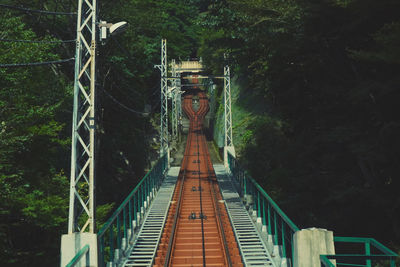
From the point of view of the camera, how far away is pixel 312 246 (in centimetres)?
744

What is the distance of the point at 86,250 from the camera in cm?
789

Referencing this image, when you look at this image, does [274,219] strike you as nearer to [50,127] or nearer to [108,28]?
[108,28]

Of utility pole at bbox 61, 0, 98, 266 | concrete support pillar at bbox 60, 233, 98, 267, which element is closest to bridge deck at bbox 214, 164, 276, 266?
concrete support pillar at bbox 60, 233, 98, 267

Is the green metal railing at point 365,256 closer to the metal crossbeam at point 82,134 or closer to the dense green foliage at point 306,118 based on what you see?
the dense green foliage at point 306,118

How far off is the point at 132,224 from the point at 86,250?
6207 mm

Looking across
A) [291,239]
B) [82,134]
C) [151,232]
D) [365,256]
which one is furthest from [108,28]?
[151,232]

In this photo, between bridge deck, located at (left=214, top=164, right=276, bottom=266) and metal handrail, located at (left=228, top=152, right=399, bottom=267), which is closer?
metal handrail, located at (left=228, top=152, right=399, bottom=267)

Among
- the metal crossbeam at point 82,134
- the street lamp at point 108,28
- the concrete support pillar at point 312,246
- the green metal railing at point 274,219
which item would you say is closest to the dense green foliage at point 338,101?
the green metal railing at point 274,219

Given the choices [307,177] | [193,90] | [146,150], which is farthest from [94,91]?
[193,90]

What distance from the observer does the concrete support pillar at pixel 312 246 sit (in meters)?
7.35

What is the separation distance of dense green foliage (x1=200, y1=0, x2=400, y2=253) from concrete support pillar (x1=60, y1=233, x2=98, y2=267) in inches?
315

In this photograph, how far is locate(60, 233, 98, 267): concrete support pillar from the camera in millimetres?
7906

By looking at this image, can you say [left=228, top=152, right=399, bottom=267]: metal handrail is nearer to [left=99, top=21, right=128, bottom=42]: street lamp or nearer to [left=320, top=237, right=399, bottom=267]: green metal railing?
[left=320, top=237, right=399, bottom=267]: green metal railing

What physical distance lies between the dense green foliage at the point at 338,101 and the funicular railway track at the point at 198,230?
3.31 meters
